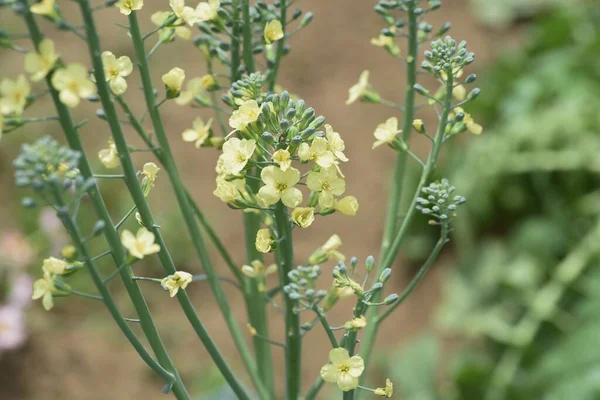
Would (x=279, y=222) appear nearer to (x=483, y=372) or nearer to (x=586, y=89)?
(x=483, y=372)

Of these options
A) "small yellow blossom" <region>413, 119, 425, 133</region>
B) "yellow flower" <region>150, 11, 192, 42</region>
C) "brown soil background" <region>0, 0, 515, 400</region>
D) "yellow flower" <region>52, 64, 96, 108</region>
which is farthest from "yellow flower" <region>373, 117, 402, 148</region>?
"brown soil background" <region>0, 0, 515, 400</region>

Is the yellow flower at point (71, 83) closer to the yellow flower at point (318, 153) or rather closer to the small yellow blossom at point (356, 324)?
the yellow flower at point (318, 153)

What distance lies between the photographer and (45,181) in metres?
0.60

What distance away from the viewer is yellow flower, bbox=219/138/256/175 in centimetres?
70

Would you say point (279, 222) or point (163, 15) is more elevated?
point (163, 15)

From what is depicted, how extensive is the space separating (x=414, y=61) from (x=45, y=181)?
502mm

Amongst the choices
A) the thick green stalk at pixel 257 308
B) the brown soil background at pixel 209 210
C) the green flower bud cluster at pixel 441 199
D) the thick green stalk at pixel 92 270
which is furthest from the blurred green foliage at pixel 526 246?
the thick green stalk at pixel 92 270

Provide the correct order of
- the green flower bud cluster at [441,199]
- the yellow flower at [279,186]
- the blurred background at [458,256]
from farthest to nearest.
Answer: the blurred background at [458,256] < the green flower bud cluster at [441,199] < the yellow flower at [279,186]

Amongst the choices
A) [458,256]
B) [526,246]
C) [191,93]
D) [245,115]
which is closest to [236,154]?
[245,115]

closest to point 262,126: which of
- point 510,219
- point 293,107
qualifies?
point 293,107

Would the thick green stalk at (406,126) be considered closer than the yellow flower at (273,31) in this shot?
No

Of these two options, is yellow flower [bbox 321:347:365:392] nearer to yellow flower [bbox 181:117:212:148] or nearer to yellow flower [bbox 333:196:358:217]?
yellow flower [bbox 333:196:358:217]

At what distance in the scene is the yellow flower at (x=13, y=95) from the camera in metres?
0.61

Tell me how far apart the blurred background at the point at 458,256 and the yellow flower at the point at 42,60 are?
1.56m
